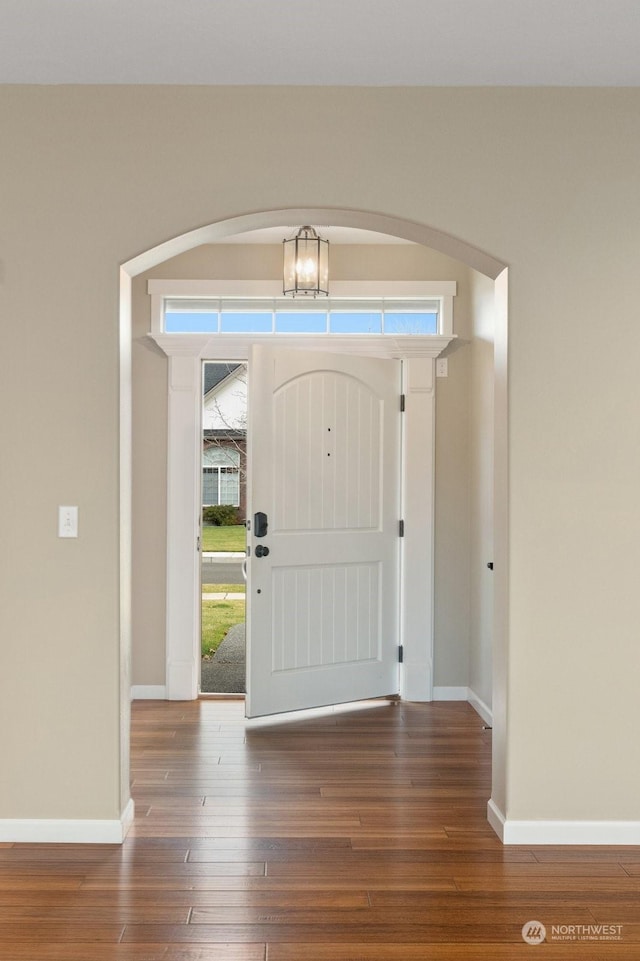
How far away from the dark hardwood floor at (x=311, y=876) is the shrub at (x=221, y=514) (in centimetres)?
678

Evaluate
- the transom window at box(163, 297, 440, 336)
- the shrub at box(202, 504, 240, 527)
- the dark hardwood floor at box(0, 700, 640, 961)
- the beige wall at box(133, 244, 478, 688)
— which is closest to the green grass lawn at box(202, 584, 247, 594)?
the shrub at box(202, 504, 240, 527)

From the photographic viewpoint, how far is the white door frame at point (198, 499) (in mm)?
5219

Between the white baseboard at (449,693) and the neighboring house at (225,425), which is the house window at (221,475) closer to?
the neighboring house at (225,425)

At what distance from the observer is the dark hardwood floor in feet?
8.02

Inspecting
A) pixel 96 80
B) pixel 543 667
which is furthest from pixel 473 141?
pixel 543 667

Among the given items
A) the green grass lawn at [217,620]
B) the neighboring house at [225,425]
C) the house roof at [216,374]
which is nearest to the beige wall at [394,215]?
the green grass lawn at [217,620]

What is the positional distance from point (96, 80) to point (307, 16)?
91 centimetres

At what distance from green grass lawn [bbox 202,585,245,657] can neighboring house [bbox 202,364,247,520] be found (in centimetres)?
117

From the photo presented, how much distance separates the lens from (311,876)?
9.37ft

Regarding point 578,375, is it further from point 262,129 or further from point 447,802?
point 447,802

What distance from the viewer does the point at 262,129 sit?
319 centimetres

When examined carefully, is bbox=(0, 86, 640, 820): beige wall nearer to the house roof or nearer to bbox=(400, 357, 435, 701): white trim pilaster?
bbox=(400, 357, 435, 701): white trim pilaster

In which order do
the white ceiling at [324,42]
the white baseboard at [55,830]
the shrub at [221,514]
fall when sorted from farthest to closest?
the shrub at [221,514]
the white baseboard at [55,830]
the white ceiling at [324,42]

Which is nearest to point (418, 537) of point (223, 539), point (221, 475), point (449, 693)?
point (449, 693)
